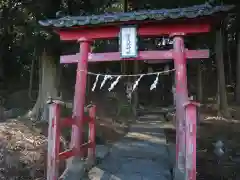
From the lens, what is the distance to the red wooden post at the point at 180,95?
19.1ft

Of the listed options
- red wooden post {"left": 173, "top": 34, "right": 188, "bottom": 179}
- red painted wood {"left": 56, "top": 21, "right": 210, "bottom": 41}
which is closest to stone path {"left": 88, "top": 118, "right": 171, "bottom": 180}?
red wooden post {"left": 173, "top": 34, "right": 188, "bottom": 179}

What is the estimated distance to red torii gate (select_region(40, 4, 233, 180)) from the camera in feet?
19.3

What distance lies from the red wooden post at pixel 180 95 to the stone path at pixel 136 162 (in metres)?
0.44

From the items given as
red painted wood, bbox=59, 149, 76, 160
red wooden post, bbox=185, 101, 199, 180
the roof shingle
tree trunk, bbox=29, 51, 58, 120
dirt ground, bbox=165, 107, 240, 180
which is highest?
the roof shingle

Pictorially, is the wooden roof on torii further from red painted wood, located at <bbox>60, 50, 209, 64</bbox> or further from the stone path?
the stone path

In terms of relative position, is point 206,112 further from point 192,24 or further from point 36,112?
point 192,24

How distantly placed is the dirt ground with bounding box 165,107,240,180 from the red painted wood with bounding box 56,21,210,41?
3.68 meters

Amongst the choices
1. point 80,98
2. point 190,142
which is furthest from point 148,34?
point 190,142

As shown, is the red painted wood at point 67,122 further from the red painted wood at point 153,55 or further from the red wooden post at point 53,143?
the red painted wood at point 153,55

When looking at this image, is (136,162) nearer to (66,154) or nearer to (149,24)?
(66,154)

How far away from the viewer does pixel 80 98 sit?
6.58 metres

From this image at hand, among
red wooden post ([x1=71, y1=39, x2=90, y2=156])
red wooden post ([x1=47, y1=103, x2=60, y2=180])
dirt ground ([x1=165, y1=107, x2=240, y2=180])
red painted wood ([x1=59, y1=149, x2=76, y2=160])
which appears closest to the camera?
red wooden post ([x1=47, y1=103, x2=60, y2=180])

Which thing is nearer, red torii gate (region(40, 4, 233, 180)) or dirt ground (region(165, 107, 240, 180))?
red torii gate (region(40, 4, 233, 180))

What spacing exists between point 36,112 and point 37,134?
2348 millimetres
